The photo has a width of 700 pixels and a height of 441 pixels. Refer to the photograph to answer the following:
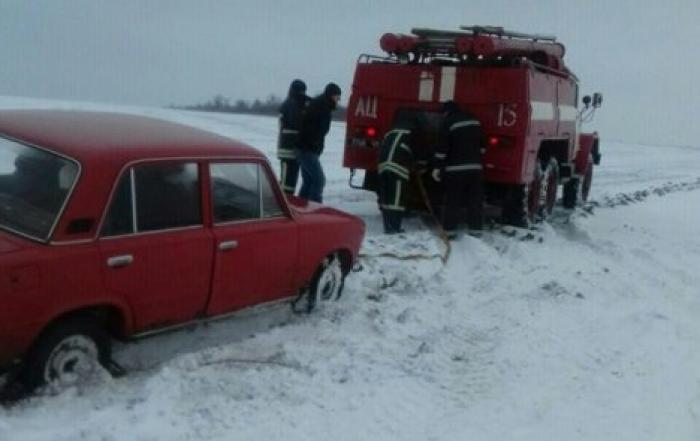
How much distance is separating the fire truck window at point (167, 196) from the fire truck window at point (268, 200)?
0.71 metres

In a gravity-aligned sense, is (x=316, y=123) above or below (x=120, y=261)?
above

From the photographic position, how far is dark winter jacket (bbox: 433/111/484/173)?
962 cm

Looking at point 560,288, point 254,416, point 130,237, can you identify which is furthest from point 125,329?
point 560,288

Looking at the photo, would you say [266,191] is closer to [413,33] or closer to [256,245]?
[256,245]

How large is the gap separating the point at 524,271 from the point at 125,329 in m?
4.72

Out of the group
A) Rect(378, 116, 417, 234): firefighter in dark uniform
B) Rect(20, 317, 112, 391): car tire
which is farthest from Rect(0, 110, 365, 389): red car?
Rect(378, 116, 417, 234): firefighter in dark uniform

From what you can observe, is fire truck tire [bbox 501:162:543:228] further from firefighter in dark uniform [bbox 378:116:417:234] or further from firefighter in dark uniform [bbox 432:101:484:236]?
firefighter in dark uniform [bbox 378:116:417:234]

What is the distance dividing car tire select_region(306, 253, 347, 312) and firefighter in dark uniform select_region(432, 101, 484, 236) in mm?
3521

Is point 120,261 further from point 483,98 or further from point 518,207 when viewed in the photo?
point 518,207

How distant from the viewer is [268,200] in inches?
230

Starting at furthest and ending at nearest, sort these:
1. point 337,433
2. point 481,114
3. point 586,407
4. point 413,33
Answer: point 413,33 < point 481,114 < point 586,407 < point 337,433

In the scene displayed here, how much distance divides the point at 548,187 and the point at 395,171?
3.44 metres

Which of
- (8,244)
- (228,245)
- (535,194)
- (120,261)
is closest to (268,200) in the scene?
(228,245)

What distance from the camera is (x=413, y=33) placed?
10.9m
